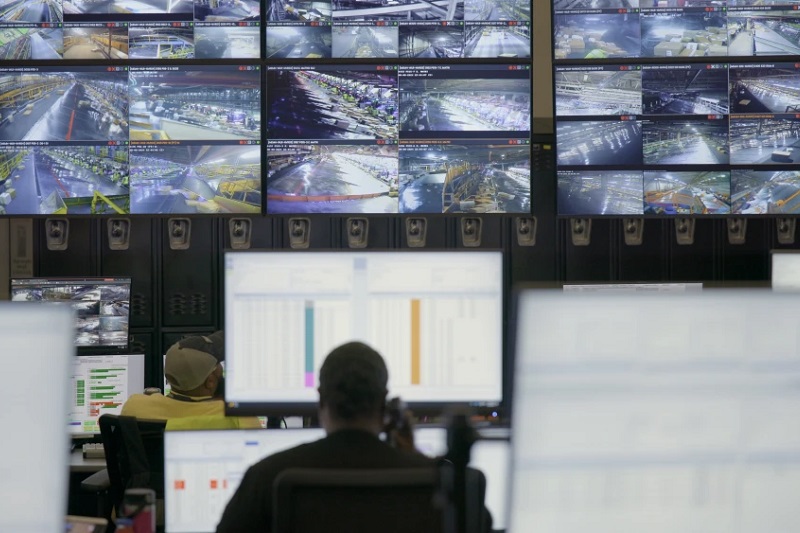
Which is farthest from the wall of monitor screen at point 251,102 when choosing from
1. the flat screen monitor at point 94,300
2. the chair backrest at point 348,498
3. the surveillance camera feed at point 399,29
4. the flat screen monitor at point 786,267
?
the chair backrest at point 348,498

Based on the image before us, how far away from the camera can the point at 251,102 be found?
3580 millimetres

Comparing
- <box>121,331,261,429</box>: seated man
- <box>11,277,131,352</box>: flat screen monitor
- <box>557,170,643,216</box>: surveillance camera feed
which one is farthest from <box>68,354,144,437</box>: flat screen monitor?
<box>557,170,643,216</box>: surveillance camera feed

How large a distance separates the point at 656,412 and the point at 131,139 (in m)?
3.00

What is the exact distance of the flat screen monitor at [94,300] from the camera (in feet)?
12.6

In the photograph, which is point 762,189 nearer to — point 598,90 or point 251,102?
point 598,90

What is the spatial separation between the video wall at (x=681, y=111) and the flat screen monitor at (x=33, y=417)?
287 cm

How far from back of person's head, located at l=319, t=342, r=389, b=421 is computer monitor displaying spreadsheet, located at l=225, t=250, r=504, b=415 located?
0.21 m

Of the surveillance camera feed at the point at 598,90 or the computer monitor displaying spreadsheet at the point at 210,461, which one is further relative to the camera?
the surveillance camera feed at the point at 598,90

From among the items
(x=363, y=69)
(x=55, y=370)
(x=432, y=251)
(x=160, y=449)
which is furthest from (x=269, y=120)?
(x=55, y=370)

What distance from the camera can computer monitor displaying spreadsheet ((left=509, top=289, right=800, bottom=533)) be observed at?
0.93 meters

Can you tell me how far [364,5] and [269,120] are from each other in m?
0.58

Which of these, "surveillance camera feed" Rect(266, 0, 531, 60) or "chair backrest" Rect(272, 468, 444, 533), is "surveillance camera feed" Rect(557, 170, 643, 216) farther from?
"chair backrest" Rect(272, 468, 444, 533)

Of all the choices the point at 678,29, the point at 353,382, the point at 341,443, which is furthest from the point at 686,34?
the point at 341,443

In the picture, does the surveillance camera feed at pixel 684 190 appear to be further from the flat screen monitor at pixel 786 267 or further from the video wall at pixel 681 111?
the flat screen monitor at pixel 786 267
